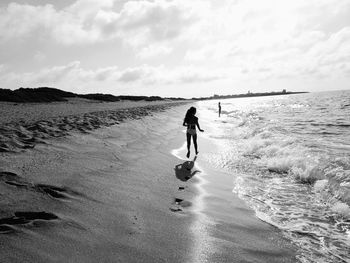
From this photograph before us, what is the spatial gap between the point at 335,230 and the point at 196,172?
4.72 metres

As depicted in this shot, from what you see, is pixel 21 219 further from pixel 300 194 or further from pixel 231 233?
pixel 300 194

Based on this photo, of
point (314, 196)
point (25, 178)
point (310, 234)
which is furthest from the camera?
point (314, 196)

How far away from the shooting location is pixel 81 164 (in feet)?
25.5

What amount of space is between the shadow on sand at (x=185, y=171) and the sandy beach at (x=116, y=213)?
0.04 meters

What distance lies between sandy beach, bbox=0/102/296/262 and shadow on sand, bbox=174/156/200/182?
0.04 m

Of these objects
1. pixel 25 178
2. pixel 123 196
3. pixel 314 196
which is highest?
pixel 25 178

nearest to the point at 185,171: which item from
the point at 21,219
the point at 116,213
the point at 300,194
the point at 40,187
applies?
the point at 300,194

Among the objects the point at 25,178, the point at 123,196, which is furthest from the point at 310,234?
the point at 25,178

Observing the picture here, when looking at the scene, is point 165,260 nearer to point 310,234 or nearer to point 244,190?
point 310,234

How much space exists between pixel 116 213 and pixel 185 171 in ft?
15.1

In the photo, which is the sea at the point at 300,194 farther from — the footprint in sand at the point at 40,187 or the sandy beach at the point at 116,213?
the footprint in sand at the point at 40,187

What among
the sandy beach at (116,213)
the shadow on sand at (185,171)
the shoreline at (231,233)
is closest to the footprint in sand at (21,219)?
the sandy beach at (116,213)

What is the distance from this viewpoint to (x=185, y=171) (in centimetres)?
944

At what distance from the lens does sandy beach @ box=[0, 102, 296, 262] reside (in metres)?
3.77
